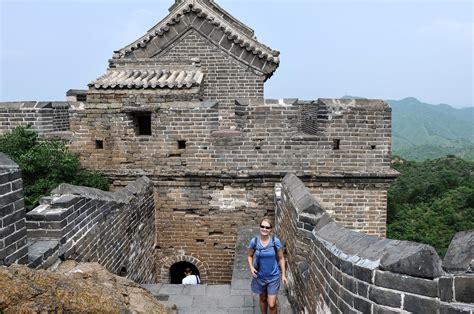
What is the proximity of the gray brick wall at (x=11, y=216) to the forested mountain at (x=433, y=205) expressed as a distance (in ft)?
56.1

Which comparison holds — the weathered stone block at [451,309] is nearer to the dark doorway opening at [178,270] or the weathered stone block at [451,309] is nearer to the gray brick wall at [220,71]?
the dark doorway opening at [178,270]

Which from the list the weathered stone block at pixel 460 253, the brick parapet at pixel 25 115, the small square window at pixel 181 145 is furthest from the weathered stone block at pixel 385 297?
the brick parapet at pixel 25 115

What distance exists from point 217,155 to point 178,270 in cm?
297

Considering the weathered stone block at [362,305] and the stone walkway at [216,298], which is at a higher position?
the weathered stone block at [362,305]

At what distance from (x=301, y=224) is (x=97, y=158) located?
5.07 meters

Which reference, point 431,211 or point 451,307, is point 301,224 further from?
point 431,211

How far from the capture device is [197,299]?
5.83 meters

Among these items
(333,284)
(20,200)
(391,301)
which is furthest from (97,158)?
(391,301)

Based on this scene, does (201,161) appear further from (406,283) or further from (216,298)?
(406,283)

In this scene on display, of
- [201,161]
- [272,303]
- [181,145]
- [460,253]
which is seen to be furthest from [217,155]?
[460,253]

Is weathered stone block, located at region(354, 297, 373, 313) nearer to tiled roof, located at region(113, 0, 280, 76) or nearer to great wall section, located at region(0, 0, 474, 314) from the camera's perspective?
great wall section, located at region(0, 0, 474, 314)

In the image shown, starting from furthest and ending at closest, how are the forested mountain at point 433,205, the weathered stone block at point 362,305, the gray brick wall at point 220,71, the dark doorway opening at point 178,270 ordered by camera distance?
the forested mountain at point 433,205 → the gray brick wall at point 220,71 → the dark doorway opening at point 178,270 → the weathered stone block at point 362,305

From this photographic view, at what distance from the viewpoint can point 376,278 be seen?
269 cm

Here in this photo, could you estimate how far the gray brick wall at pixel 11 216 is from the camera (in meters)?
3.72
